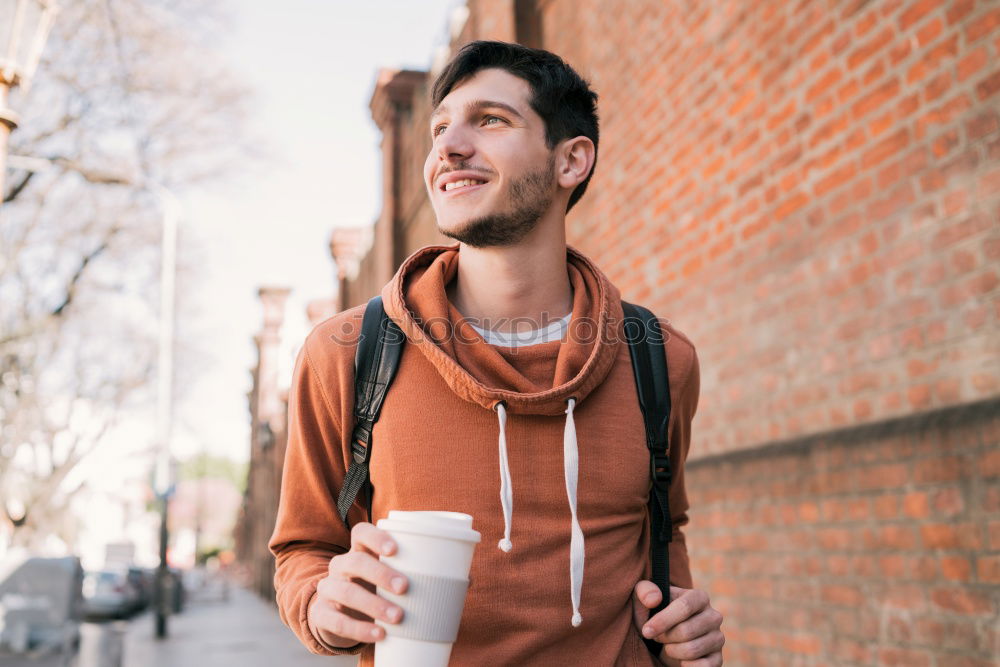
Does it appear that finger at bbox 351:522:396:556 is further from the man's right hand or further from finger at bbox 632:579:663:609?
finger at bbox 632:579:663:609

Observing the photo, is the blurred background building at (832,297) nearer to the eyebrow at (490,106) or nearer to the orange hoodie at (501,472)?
the orange hoodie at (501,472)

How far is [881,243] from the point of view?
Answer: 324cm

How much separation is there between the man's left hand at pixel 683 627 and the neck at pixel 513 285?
2.27 feet

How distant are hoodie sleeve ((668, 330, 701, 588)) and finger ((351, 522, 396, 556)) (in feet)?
2.90

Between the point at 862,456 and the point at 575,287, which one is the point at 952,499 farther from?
the point at 575,287

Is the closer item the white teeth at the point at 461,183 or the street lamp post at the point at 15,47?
the white teeth at the point at 461,183

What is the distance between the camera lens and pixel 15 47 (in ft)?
16.1

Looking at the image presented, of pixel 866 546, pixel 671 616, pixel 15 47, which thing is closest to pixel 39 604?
pixel 15 47

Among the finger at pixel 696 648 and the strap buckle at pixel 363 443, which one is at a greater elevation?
the strap buckle at pixel 363 443

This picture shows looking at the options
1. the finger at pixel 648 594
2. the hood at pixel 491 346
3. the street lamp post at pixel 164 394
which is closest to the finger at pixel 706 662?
the finger at pixel 648 594

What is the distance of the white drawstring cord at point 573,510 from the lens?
171cm

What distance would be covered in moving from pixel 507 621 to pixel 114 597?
2963 cm

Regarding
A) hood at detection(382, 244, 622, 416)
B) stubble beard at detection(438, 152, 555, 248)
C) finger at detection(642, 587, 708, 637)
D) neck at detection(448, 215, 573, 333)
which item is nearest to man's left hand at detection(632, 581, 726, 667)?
finger at detection(642, 587, 708, 637)

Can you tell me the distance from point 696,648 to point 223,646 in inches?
619
